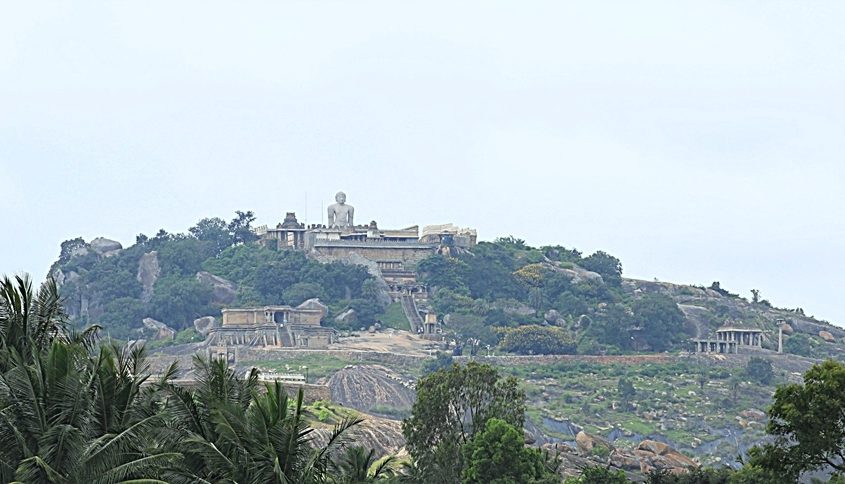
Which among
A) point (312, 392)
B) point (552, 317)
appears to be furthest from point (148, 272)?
point (312, 392)

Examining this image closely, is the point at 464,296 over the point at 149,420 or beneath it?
over

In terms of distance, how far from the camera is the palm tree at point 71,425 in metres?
24.1

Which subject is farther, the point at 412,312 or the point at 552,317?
the point at 552,317

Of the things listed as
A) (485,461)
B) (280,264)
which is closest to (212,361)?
(485,461)

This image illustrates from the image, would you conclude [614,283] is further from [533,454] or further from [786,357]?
[533,454]

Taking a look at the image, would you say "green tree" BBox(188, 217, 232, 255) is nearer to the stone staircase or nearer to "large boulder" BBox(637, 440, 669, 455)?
the stone staircase

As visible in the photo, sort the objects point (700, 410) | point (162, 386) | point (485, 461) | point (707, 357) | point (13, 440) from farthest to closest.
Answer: point (707, 357) < point (700, 410) < point (485, 461) < point (162, 386) < point (13, 440)

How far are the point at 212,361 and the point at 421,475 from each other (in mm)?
22967

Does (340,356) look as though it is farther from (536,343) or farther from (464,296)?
(464,296)

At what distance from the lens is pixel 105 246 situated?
152 meters

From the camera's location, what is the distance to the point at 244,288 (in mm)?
137500

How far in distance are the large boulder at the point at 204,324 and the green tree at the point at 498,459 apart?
79430 millimetres

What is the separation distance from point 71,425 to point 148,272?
121439 mm

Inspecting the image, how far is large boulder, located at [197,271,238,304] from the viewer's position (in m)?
137
